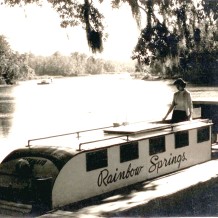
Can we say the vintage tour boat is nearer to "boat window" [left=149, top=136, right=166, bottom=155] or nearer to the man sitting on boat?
"boat window" [left=149, top=136, right=166, bottom=155]

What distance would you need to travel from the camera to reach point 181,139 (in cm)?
1169

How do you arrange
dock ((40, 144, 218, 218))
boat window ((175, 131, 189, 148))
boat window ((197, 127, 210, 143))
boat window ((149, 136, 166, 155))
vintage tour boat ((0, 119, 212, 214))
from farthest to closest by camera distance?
boat window ((197, 127, 210, 143)) → boat window ((175, 131, 189, 148)) → boat window ((149, 136, 166, 155)) → vintage tour boat ((0, 119, 212, 214)) → dock ((40, 144, 218, 218))

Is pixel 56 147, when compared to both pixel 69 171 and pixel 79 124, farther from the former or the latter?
pixel 79 124

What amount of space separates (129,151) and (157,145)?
43.6 inches

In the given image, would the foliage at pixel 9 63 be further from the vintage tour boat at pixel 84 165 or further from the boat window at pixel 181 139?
the vintage tour boat at pixel 84 165

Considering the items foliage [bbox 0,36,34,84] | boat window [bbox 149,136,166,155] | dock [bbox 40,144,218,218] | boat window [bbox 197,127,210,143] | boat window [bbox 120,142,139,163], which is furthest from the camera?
foliage [bbox 0,36,34,84]

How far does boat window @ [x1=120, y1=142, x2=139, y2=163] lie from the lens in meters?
9.72

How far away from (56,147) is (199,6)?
771cm

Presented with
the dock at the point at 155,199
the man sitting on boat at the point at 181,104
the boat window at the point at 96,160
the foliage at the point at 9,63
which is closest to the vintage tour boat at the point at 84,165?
the boat window at the point at 96,160

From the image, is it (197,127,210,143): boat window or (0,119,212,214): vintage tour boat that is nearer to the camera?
(0,119,212,214): vintage tour boat

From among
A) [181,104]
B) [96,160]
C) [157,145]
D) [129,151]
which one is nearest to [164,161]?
[157,145]

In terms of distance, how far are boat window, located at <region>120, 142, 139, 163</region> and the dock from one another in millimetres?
685

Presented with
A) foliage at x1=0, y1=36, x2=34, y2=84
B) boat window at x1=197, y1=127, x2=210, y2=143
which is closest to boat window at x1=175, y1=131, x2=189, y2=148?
boat window at x1=197, y1=127, x2=210, y2=143

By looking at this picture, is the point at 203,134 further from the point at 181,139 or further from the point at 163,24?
the point at 163,24
